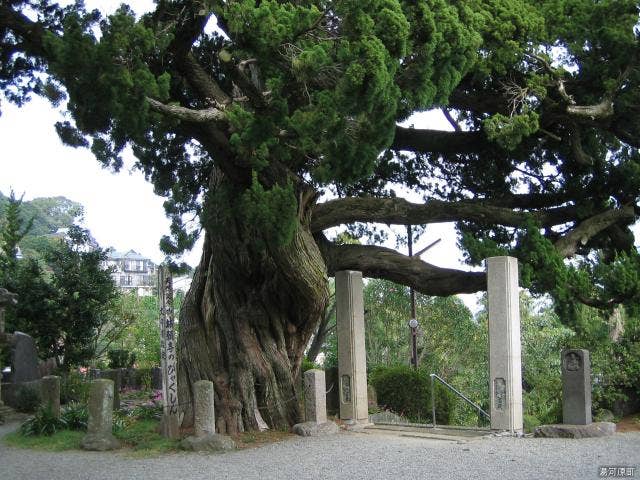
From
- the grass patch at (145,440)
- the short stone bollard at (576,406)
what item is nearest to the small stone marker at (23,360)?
the grass patch at (145,440)

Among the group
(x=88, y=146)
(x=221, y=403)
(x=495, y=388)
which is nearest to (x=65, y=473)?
(x=221, y=403)

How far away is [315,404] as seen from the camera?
1194 cm

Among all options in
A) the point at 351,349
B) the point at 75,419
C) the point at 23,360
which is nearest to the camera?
the point at 75,419

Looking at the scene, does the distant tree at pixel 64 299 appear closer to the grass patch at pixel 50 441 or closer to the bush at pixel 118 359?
the bush at pixel 118 359

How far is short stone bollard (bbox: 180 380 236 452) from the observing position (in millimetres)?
10375

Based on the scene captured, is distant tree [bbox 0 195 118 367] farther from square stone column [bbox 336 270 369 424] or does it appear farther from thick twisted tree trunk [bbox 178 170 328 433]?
square stone column [bbox 336 270 369 424]

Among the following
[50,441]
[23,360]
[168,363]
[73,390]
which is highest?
[168,363]

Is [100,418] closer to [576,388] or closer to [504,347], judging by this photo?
[504,347]

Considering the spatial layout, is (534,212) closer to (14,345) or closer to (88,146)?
(88,146)

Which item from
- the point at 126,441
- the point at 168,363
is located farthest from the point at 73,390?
the point at 168,363

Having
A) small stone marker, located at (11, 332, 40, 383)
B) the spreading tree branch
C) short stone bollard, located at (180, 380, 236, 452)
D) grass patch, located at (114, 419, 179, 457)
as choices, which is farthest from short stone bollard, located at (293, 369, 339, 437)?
small stone marker, located at (11, 332, 40, 383)

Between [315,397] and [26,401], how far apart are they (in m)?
7.66

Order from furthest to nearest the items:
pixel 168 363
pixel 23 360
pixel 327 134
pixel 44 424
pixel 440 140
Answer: pixel 23 360 < pixel 440 140 < pixel 44 424 < pixel 168 363 < pixel 327 134

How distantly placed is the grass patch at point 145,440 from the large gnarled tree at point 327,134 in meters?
1.09
